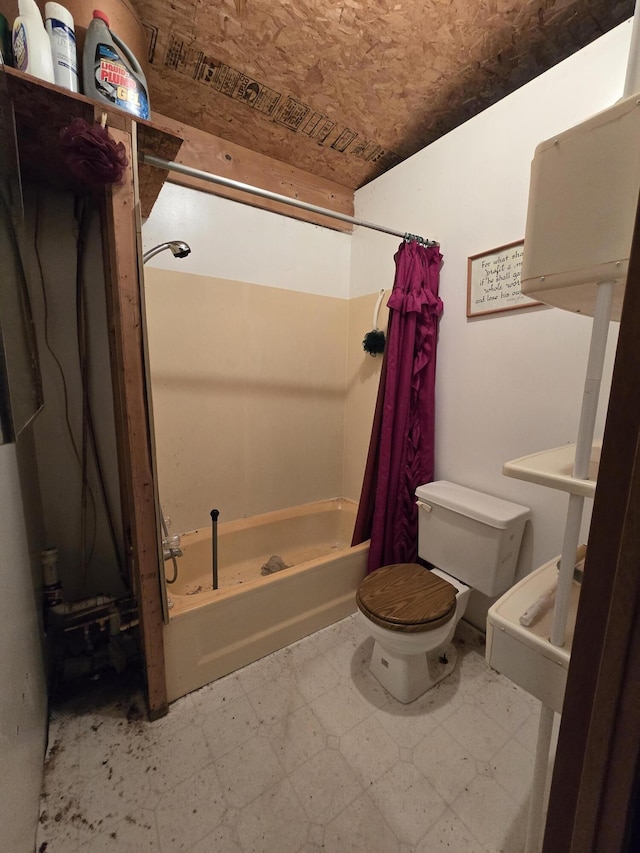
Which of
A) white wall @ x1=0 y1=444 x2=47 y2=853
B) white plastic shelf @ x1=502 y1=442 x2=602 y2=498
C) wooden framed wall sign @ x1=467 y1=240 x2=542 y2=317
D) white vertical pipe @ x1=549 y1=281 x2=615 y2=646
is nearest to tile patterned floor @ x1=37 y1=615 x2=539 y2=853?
white wall @ x1=0 y1=444 x2=47 y2=853

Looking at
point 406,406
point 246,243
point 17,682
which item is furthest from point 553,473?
point 246,243

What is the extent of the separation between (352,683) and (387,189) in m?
2.50

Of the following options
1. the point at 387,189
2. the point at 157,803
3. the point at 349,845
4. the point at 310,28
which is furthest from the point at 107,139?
the point at 349,845

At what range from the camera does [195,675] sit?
1324 millimetres

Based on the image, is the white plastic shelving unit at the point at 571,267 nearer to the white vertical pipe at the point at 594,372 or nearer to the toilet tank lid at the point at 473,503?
the white vertical pipe at the point at 594,372

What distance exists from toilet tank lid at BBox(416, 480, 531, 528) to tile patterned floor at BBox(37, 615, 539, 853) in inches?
27.3

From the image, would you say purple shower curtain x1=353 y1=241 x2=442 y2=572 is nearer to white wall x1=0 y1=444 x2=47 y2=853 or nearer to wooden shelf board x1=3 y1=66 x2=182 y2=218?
wooden shelf board x1=3 y1=66 x2=182 y2=218

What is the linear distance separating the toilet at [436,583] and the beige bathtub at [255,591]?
0.32m

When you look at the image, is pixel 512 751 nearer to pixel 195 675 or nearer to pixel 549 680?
pixel 549 680

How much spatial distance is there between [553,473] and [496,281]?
3.81 ft

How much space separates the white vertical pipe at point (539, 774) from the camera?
0.72 metres

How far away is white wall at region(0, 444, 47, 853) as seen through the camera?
691 mm

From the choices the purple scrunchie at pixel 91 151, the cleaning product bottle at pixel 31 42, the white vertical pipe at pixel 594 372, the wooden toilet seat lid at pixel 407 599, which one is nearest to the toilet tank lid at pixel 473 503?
the wooden toilet seat lid at pixel 407 599

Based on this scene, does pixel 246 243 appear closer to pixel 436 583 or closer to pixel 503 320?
pixel 503 320
